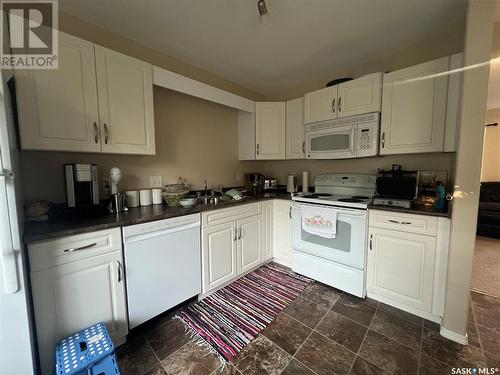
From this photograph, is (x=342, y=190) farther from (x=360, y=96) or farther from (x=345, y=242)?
(x=360, y=96)

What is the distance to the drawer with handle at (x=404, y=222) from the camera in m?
1.64

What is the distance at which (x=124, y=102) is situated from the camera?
1.72 metres

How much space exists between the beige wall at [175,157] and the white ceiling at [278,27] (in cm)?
55

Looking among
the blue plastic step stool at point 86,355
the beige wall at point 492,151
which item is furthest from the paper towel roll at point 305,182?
the beige wall at point 492,151

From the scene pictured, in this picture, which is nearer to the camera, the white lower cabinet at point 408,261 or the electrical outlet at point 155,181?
the white lower cabinet at point 408,261

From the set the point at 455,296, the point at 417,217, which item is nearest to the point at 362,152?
the point at 417,217

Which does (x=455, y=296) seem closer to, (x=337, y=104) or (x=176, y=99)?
(x=337, y=104)

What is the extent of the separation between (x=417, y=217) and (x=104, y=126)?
2660 mm

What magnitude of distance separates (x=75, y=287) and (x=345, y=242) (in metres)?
2.18

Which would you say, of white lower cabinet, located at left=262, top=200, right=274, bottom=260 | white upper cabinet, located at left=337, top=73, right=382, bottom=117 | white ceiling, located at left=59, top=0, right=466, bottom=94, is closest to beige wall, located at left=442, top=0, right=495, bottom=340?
white ceiling, located at left=59, top=0, right=466, bottom=94

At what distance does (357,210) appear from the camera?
1948 millimetres

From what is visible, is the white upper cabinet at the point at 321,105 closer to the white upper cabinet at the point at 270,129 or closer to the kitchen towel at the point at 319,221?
the white upper cabinet at the point at 270,129

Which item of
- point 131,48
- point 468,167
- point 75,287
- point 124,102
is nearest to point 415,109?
point 468,167

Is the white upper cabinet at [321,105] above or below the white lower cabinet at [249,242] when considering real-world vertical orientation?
above
